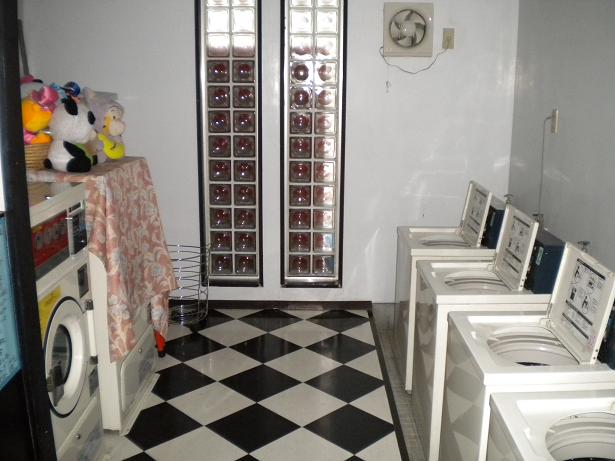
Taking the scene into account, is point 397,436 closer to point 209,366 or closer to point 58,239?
point 209,366

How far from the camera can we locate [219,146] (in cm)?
388

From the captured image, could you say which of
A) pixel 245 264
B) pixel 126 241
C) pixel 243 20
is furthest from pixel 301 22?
pixel 126 241

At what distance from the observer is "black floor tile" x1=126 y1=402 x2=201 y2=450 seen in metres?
2.65

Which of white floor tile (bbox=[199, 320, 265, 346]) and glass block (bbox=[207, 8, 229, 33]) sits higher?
glass block (bbox=[207, 8, 229, 33])

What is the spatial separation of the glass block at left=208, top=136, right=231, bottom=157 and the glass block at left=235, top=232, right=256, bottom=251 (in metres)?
0.51

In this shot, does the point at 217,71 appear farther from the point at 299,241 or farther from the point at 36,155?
the point at 36,155

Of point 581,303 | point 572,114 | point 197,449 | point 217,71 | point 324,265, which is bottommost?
point 197,449

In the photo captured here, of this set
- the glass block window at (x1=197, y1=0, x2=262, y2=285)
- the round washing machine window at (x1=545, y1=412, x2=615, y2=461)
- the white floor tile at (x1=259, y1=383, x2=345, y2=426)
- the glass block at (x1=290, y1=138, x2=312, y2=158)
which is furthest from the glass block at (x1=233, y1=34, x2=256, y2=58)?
the round washing machine window at (x1=545, y1=412, x2=615, y2=461)

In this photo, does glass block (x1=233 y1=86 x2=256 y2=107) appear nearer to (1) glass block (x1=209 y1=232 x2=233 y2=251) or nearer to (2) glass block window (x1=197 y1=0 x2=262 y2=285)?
(2) glass block window (x1=197 y1=0 x2=262 y2=285)

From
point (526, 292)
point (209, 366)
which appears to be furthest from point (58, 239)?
point (526, 292)

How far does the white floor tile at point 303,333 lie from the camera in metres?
3.61

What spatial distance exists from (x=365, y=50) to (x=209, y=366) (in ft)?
6.58

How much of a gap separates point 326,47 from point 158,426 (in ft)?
7.58

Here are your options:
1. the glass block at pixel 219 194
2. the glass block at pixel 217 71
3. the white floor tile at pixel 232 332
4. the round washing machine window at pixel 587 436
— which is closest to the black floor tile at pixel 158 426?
the white floor tile at pixel 232 332
